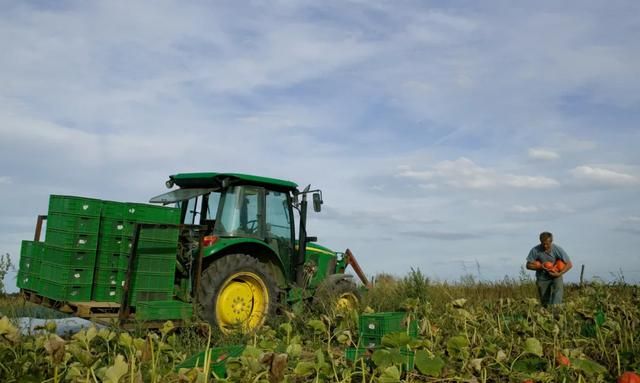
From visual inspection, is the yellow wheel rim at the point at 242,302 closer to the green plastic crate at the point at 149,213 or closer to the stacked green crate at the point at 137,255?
the stacked green crate at the point at 137,255

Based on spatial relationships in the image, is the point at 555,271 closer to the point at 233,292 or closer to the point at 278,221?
the point at 278,221

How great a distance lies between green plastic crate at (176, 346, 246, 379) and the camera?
124 inches

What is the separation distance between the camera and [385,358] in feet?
10.6

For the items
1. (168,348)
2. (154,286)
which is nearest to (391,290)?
(154,286)

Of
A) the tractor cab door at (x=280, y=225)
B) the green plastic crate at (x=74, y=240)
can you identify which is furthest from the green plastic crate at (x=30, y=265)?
the tractor cab door at (x=280, y=225)

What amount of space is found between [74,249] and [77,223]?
0.29 meters

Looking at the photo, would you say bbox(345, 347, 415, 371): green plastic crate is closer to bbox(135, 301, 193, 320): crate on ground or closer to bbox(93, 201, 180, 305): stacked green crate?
bbox(135, 301, 193, 320): crate on ground

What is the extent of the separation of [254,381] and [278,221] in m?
6.29

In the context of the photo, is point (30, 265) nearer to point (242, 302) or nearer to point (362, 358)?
point (242, 302)

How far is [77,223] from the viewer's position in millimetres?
6832

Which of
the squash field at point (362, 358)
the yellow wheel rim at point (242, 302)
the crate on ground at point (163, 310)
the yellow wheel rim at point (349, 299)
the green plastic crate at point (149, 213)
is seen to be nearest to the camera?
the squash field at point (362, 358)

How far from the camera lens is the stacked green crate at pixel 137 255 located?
6953 millimetres

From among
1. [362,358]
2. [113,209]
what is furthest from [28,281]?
[362,358]

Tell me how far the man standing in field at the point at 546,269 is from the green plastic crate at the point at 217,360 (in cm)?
695
